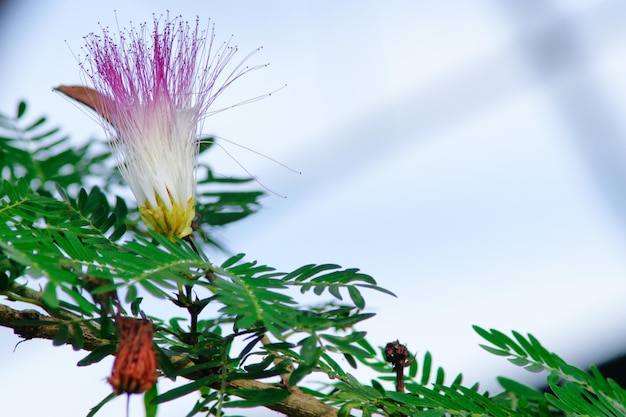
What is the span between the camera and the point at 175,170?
71 centimetres

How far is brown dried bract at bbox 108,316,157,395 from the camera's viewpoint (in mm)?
458

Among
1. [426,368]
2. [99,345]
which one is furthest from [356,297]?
[426,368]

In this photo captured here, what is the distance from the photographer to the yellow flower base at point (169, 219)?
2.22ft

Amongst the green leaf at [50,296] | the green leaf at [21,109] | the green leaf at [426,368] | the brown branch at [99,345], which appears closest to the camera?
the green leaf at [50,296]

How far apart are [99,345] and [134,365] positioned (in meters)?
0.14

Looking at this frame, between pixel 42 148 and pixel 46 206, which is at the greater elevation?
pixel 42 148

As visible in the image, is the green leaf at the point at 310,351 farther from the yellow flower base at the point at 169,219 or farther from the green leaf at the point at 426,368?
the green leaf at the point at 426,368

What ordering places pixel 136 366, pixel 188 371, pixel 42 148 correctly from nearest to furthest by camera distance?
pixel 136 366
pixel 188 371
pixel 42 148

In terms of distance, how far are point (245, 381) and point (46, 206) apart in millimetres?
276

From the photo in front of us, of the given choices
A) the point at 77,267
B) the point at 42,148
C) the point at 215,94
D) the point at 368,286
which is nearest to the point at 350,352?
the point at 368,286

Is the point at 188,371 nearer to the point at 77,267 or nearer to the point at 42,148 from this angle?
the point at 77,267

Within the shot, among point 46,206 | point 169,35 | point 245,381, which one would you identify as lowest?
point 245,381

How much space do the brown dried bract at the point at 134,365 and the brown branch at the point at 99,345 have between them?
0.37 ft

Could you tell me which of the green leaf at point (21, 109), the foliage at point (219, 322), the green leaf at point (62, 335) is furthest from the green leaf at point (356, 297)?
the green leaf at point (21, 109)
